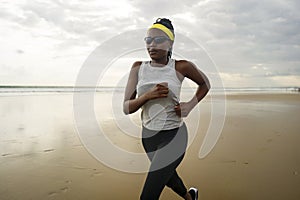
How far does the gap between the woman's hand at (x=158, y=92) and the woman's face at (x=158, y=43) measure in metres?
0.34

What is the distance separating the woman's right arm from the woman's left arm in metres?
0.23

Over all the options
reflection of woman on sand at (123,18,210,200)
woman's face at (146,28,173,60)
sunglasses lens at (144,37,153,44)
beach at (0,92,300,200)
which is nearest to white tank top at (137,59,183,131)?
reflection of woman on sand at (123,18,210,200)

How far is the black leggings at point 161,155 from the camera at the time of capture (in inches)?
79.7

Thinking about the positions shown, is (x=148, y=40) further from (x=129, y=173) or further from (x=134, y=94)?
(x=129, y=173)

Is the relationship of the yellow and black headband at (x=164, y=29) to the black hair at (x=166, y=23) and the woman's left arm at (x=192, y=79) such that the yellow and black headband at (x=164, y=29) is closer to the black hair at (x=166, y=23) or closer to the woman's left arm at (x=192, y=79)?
the black hair at (x=166, y=23)

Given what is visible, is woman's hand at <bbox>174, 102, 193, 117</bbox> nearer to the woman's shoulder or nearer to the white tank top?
the white tank top

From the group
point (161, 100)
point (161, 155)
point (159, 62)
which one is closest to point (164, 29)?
point (159, 62)

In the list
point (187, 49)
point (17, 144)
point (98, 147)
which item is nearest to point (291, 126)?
point (98, 147)

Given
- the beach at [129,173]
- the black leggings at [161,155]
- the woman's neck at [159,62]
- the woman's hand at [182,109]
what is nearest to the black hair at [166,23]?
the woman's neck at [159,62]

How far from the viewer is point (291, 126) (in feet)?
25.1

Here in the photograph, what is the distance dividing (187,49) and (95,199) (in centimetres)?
221

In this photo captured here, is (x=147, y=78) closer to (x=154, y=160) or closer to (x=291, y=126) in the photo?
(x=154, y=160)

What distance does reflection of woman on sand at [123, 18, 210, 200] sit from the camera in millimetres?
2064

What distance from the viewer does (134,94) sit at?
2.25 meters
